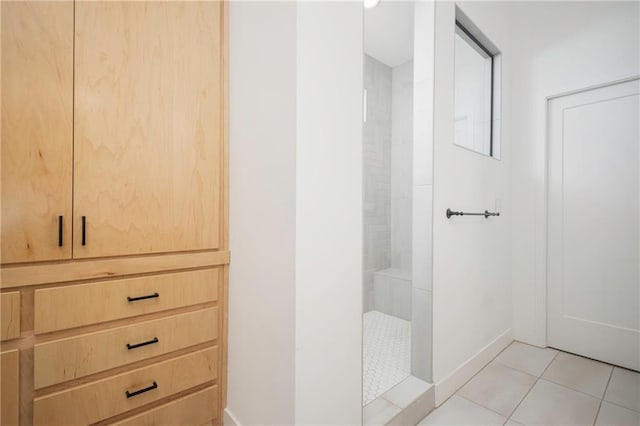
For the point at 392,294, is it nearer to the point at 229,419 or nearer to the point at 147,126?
the point at 229,419

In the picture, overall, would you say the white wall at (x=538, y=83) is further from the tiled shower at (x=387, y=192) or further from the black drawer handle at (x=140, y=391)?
the black drawer handle at (x=140, y=391)

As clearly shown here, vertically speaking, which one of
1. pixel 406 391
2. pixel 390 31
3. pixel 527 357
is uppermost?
pixel 390 31

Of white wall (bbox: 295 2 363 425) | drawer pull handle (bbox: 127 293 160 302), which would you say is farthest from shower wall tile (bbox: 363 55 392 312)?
drawer pull handle (bbox: 127 293 160 302)

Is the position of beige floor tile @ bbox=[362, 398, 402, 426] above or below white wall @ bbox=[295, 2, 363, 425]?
below

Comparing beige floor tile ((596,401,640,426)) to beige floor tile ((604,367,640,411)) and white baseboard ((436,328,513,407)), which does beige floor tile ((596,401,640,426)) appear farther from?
white baseboard ((436,328,513,407))

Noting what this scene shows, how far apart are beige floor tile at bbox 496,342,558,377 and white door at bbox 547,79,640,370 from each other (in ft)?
0.56

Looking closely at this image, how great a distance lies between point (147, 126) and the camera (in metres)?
1.11

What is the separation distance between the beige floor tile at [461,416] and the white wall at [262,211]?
37.4 inches

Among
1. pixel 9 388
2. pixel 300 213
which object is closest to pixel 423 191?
pixel 300 213

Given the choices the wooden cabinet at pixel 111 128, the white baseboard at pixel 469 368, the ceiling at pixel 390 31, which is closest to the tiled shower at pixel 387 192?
the ceiling at pixel 390 31

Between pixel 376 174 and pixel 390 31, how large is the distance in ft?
4.60

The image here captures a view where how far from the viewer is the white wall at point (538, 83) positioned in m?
2.05

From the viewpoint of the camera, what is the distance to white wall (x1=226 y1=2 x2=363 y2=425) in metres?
0.94

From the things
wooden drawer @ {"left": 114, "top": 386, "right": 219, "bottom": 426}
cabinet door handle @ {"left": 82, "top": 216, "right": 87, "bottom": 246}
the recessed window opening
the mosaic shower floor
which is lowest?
the mosaic shower floor
